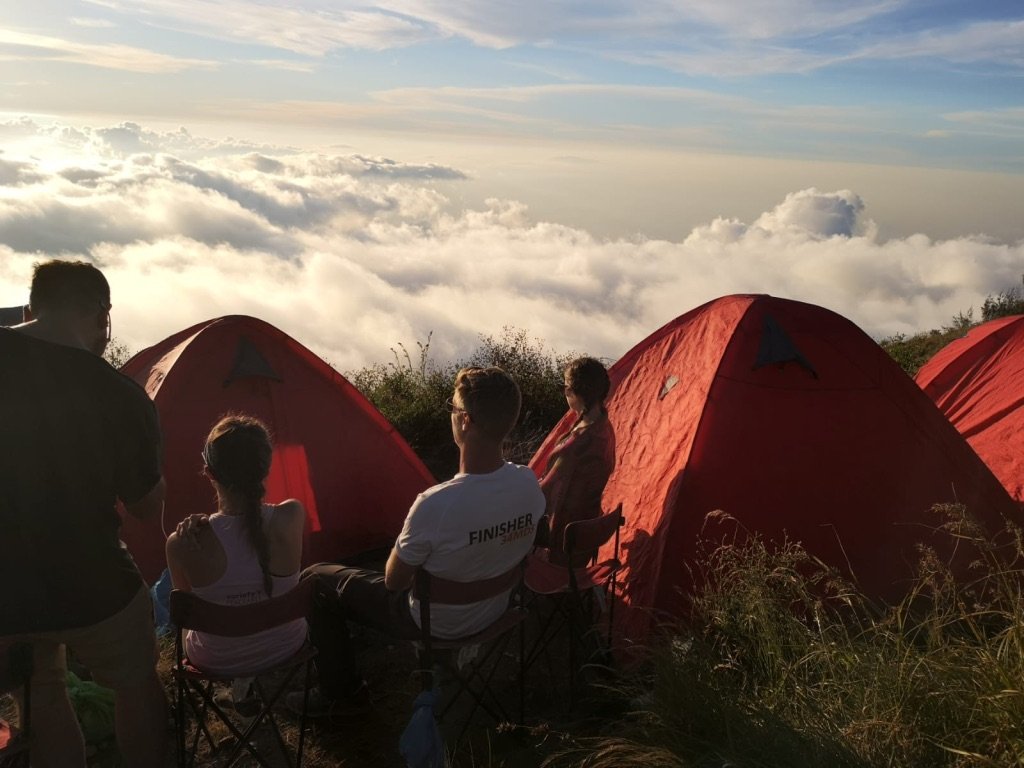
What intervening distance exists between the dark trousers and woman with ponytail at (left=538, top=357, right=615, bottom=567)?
992 mm

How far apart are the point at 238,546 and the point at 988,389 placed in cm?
624

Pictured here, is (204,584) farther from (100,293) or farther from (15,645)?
(100,293)

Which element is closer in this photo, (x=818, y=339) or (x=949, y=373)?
(x=818, y=339)

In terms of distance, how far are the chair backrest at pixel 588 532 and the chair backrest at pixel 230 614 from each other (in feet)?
4.35

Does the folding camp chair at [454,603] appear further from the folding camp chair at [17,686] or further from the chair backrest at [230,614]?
the folding camp chair at [17,686]

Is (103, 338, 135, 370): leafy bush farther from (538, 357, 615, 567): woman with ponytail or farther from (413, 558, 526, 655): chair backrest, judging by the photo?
(413, 558, 526, 655): chair backrest

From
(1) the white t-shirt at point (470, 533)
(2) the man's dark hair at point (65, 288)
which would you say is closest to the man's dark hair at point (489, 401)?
(1) the white t-shirt at point (470, 533)

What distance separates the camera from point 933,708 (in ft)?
10.4

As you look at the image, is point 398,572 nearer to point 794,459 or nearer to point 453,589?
point 453,589

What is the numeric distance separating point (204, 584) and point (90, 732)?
1.16m

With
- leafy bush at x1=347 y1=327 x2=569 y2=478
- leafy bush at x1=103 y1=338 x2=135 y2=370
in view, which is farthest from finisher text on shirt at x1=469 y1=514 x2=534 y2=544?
leafy bush at x1=103 y1=338 x2=135 y2=370

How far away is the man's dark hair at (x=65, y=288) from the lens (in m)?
3.13

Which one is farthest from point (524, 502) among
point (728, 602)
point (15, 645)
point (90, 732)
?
point (90, 732)

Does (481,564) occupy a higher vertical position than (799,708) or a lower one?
higher
